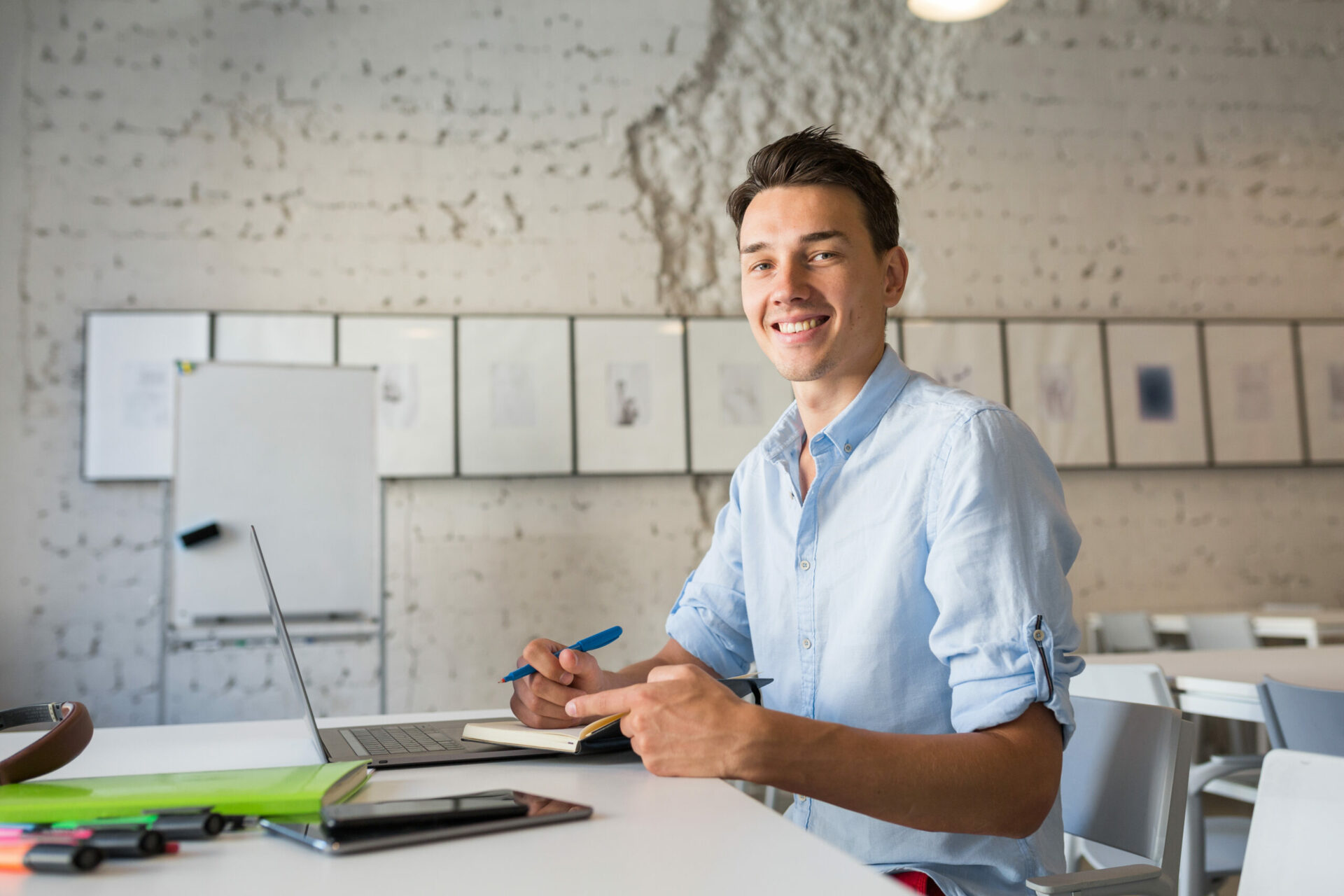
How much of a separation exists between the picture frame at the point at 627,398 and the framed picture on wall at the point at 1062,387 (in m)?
1.61

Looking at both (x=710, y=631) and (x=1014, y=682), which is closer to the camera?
(x=1014, y=682)

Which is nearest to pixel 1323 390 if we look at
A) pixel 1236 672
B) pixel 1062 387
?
pixel 1062 387

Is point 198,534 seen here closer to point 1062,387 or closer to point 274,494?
point 274,494

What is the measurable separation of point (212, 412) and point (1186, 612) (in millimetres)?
4047

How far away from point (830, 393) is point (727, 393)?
2.96 meters

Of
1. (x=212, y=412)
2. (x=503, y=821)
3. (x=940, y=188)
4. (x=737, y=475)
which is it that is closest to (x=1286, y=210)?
(x=940, y=188)

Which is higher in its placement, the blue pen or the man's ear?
the man's ear

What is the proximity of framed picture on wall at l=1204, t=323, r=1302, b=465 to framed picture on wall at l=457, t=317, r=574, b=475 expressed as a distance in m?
3.10

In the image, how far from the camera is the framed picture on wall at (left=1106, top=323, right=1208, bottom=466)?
466cm

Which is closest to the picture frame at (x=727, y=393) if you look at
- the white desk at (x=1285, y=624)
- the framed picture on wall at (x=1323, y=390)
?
the white desk at (x=1285, y=624)

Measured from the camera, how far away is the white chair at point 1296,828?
98cm

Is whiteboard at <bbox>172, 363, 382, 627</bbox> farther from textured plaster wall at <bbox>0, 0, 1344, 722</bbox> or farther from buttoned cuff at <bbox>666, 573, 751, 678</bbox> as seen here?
buttoned cuff at <bbox>666, 573, 751, 678</bbox>

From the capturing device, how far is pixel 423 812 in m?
0.77

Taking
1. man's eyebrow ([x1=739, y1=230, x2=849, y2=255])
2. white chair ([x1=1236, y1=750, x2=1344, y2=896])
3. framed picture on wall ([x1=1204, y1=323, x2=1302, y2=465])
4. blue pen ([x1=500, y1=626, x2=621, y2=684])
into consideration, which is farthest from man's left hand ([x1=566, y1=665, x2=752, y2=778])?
framed picture on wall ([x1=1204, y1=323, x2=1302, y2=465])
